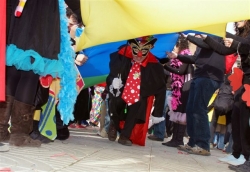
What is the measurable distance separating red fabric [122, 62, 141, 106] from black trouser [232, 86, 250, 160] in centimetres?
150

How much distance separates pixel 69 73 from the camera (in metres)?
3.61

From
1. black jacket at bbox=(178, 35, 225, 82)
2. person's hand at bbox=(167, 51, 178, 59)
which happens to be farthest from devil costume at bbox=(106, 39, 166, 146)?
black jacket at bbox=(178, 35, 225, 82)

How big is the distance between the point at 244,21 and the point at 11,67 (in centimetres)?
208

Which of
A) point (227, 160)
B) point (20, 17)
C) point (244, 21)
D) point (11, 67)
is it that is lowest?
point (227, 160)

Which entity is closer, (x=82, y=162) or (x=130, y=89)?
(x=82, y=162)

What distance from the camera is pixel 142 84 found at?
5.07 meters

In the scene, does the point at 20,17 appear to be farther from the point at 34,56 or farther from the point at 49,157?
the point at 49,157

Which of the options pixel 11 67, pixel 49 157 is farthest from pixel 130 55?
pixel 49 157

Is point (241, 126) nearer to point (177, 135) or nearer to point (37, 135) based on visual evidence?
point (37, 135)

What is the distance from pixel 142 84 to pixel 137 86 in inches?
3.2

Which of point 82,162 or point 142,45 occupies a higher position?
point 142,45

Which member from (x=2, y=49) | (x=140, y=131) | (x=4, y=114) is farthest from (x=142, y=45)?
(x=2, y=49)

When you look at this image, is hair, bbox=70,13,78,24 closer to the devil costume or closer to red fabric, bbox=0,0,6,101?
the devil costume

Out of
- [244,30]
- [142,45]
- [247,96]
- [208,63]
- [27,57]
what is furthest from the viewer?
[142,45]
